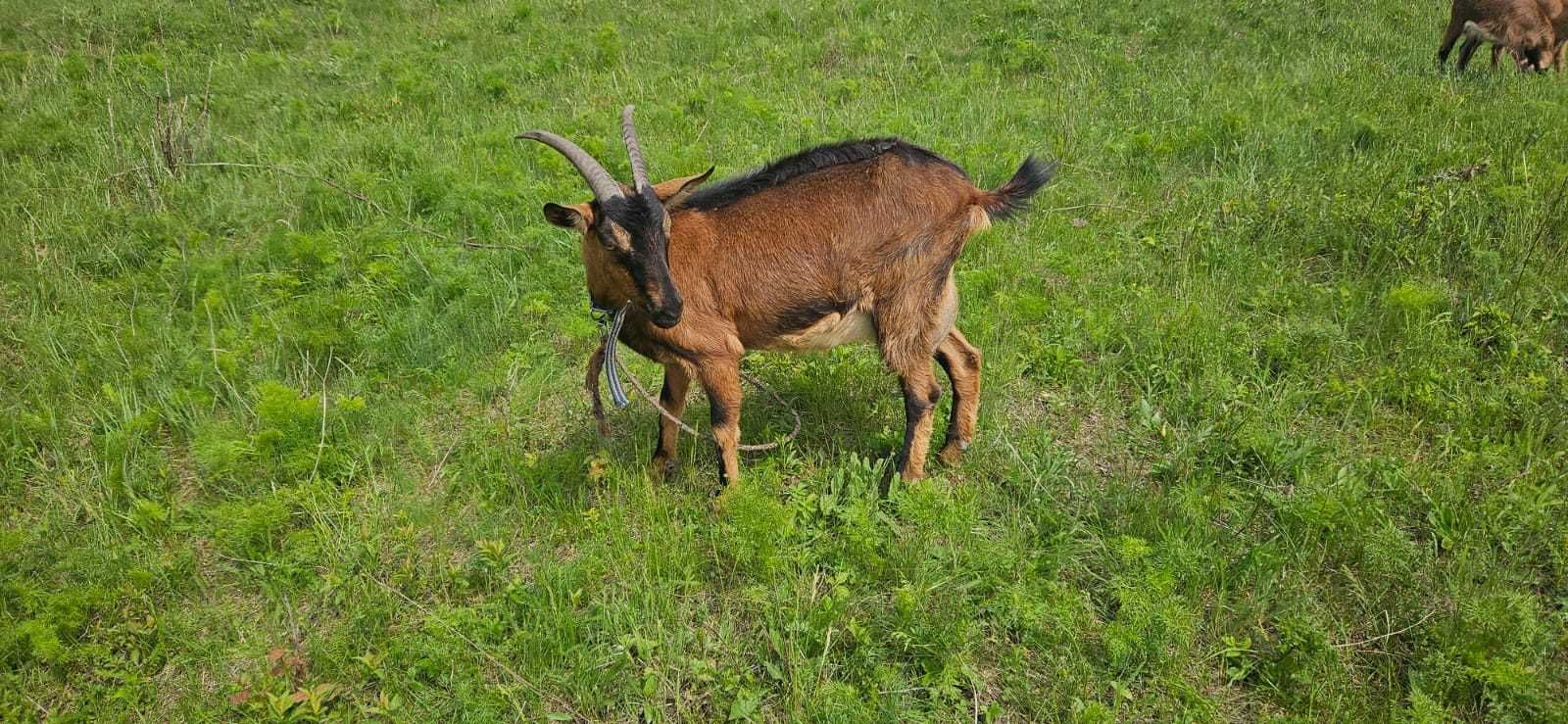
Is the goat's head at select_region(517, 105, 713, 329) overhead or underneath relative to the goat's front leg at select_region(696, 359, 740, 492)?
overhead

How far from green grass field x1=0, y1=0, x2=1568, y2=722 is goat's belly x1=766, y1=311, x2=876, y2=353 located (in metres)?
0.65

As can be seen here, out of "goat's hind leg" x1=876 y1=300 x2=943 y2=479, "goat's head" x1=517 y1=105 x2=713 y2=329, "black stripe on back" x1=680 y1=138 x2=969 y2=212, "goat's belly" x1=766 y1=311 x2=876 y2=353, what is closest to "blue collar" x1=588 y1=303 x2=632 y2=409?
"goat's head" x1=517 y1=105 x2=713 y2=329

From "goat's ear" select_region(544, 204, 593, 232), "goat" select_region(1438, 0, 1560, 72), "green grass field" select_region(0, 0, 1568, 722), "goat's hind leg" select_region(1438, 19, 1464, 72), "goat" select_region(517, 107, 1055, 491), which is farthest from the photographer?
"goat's hind leg" select_region(1438, 19, 1464, 72)

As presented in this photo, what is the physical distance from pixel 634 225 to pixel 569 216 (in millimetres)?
302

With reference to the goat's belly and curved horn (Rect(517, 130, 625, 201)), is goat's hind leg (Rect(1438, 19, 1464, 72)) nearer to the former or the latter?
the goat's belly

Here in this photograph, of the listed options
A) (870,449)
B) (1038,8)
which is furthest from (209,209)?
(1038,8)

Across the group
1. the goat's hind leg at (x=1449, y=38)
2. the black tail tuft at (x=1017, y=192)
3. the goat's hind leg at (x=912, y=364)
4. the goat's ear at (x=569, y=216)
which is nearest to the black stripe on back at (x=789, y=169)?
the black tail tuft at (x=1017, y=192)

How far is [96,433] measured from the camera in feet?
16.6

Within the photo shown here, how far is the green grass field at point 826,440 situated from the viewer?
3514 mm

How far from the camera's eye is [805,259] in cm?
419

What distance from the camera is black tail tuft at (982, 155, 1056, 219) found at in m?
4.37

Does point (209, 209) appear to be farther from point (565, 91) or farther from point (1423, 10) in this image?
point (1423, 10)

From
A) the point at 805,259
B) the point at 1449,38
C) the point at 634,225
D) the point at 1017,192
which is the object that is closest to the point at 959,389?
the point at 1017,192

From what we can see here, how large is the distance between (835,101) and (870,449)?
5.19 m
